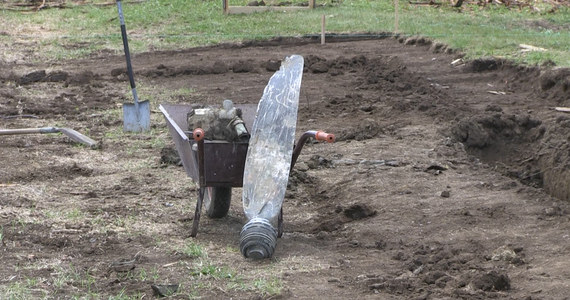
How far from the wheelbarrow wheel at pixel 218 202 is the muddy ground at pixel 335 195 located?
100 millimetres

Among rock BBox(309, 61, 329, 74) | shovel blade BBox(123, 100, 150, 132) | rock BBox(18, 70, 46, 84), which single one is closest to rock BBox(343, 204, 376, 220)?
shovel blade BBox(123, 100, 150, 132)

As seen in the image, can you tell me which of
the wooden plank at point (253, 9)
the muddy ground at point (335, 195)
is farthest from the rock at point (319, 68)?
the wooden plank at point (253, 9)

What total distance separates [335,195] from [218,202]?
4.48 ft

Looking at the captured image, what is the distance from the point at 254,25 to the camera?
20.5 meters

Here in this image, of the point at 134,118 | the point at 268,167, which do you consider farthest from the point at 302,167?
the point at 134,118

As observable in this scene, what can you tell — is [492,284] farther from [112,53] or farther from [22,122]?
[112,53]

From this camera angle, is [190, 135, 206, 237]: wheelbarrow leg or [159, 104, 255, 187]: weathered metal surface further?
[159, 104, 255, 187]: weathered metal surface

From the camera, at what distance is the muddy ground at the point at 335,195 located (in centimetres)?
590

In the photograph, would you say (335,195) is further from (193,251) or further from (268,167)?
(193,251)

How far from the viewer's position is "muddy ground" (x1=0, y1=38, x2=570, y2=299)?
5902mm

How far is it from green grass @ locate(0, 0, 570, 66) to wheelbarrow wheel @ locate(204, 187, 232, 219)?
27.2 feet

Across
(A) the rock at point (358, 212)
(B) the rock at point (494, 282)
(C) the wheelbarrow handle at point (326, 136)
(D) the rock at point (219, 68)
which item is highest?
(C) the wheelbarrow handle at point (326, 136)

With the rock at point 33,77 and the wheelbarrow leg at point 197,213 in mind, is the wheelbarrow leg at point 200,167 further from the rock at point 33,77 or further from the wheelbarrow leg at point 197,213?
the rock at point 33,77

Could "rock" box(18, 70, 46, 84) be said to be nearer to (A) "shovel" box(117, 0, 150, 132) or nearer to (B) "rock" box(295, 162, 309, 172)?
(A) "shovel" box(117, 0, 150, 132)
